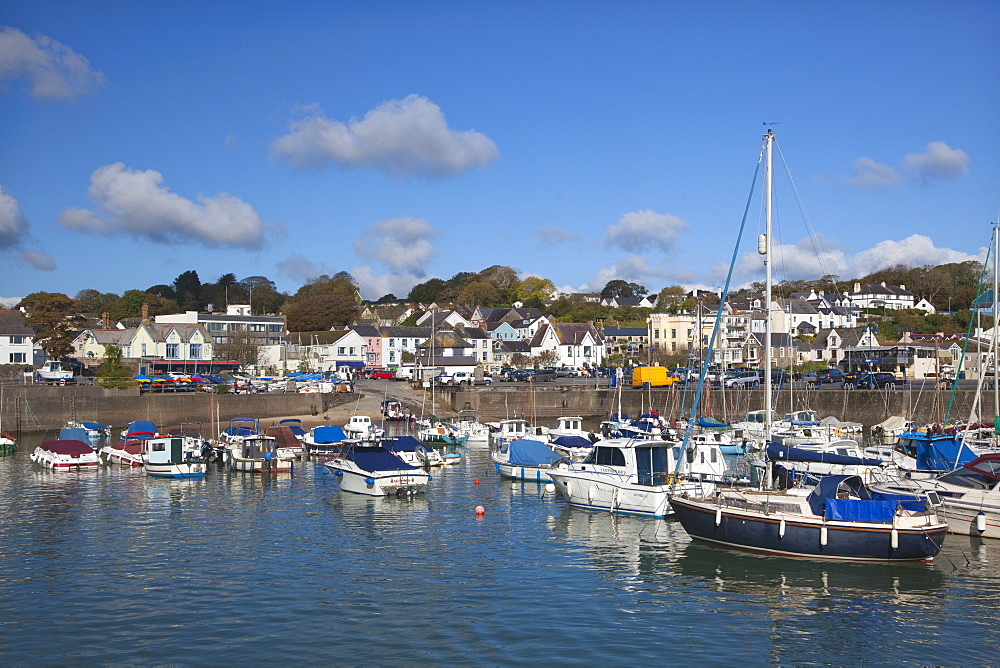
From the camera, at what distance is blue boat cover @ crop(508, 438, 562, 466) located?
139ft

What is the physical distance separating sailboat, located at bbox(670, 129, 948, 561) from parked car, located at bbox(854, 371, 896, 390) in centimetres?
5154

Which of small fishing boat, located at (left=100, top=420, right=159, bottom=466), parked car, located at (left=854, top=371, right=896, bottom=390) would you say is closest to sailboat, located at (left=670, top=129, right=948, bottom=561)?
small fishing boat, located at (left=100, top=420, right=159, bottom=466)

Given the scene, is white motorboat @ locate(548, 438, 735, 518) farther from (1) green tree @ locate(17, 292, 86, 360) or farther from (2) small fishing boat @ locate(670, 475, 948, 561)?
(1) green tree @ locate(17, 292, 86, 360)

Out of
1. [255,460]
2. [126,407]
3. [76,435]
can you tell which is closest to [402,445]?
[255,460]

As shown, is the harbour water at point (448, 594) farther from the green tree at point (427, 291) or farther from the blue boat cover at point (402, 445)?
the green tree at point (427, 291)

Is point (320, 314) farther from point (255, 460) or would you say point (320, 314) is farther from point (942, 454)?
point (942, 454)

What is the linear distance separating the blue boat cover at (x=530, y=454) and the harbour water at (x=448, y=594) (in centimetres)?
794

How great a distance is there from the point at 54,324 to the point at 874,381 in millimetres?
83538

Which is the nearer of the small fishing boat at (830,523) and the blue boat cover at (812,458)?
the small fishing boat at (830,523)

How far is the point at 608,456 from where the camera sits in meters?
34.5

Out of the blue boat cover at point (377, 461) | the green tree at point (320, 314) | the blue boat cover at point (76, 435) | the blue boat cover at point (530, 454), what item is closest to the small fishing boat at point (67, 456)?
the blue boat cover at point (76, 435)

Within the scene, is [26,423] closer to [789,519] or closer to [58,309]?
[58,309]

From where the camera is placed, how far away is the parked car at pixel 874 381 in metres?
74.5

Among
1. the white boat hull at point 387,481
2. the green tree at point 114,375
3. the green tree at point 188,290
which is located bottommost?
the white boat hull at point 387,481
